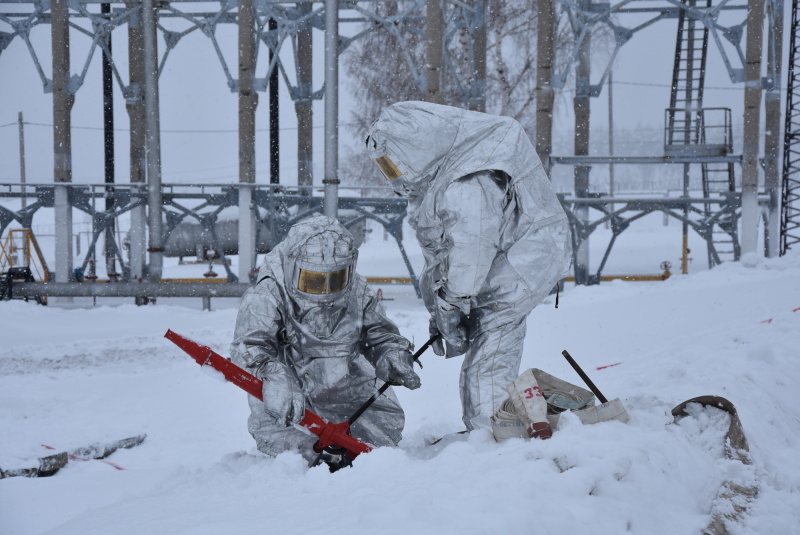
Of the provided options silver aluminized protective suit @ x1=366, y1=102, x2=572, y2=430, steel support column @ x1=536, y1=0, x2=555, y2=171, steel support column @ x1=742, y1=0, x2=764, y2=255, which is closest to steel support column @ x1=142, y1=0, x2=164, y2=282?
steel support column @ x1=536, y1=0, x2=555, y2=171

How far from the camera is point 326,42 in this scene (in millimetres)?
8156

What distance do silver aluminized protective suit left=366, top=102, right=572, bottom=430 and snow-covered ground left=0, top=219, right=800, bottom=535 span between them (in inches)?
19.1

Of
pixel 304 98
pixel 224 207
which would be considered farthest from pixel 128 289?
pixel 304 98

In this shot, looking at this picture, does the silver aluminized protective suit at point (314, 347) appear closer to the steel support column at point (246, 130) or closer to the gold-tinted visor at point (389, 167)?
the gold-tinted visor at point (389, 167)

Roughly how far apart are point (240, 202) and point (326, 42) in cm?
448

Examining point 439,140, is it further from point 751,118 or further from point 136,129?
point 136,129

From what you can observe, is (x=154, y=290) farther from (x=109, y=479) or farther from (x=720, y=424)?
(x=720, y=424)

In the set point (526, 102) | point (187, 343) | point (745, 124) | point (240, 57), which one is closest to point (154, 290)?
point (240, 57)

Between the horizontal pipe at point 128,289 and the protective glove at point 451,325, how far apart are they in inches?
293

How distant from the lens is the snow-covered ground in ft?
7.38

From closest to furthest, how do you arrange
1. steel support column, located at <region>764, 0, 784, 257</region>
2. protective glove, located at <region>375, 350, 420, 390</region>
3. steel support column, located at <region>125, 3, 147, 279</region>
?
1. protective glove, located at <region>375, 350, 420, 390</region>
2. steel support column, located at <region>764, 0, 784, 257</region>
3. steel support column, located at <region>125, 3, 147, 279</region>

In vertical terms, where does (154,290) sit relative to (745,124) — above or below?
below

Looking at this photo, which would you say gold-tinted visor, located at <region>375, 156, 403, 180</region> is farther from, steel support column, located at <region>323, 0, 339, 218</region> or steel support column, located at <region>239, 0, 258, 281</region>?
steel support column, located at <region>239, 0, 258, 281</region>

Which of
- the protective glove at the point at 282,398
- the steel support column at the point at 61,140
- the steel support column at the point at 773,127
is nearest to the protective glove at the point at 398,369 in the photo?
the protective glove at the point at 282,398
